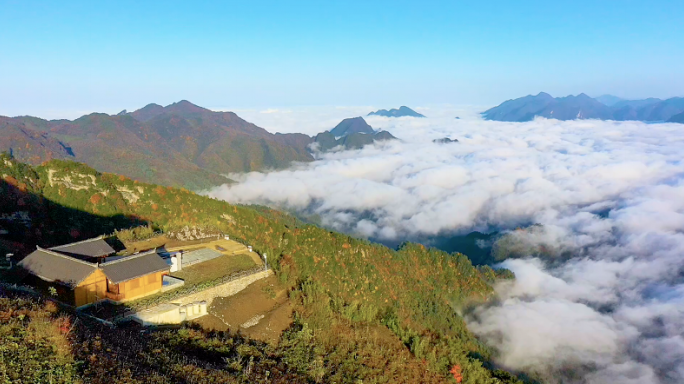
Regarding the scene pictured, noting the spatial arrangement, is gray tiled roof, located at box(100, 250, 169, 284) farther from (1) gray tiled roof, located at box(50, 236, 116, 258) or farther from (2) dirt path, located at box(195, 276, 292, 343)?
(2) dirt path, located at box(195, 276, 292, 343)

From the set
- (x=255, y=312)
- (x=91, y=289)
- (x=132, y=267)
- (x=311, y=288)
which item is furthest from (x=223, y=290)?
(x=91, y=289)

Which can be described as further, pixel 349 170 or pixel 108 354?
pixel 349 170

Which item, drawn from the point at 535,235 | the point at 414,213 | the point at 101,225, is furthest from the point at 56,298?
the point at 414,213

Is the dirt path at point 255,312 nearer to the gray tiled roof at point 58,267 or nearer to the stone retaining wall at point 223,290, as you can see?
the stone retaining wall at point 223,290

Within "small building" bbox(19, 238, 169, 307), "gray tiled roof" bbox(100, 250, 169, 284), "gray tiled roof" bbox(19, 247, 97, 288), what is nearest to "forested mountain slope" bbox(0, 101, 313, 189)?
"gray tiled roof" bbox(19, 247, 97, 288)

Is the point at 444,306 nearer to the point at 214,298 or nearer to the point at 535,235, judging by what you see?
the point at 214,298

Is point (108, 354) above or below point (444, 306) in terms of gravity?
above

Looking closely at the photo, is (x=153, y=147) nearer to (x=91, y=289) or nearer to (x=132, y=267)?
(x=132, y=267)
